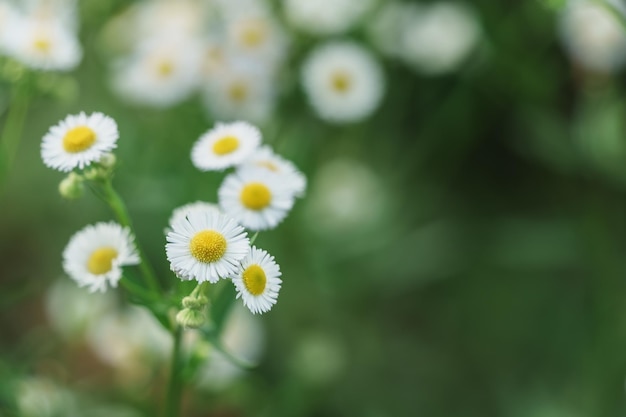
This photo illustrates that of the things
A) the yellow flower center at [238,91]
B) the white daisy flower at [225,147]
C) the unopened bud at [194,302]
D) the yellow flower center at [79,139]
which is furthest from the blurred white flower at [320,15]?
the unopened bud at [194,302]

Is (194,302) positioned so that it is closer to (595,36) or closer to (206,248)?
(206,248)

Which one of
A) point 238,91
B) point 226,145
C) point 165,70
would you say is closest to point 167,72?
point 165,70

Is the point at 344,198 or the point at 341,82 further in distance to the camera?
the point at 344,198

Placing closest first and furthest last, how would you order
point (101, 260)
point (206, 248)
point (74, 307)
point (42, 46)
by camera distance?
point (206, 248) → point (101, 260) → point (42, 46) → point (74, 307)

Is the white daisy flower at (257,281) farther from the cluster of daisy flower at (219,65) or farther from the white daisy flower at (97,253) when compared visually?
the cluster of daisy flower at (219,65)

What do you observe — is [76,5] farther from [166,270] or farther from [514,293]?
[514,293]

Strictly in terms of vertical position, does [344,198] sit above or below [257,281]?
above

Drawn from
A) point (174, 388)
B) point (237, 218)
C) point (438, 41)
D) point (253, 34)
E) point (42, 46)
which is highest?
point (438, 41)

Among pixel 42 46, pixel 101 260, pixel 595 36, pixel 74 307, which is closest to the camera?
pixel 101 260
